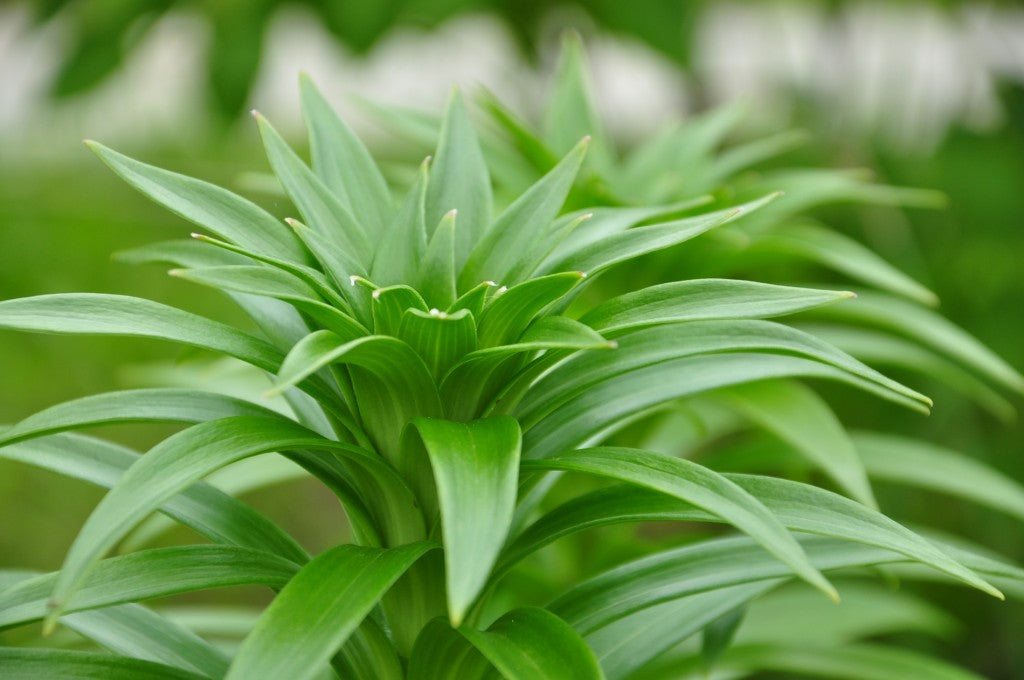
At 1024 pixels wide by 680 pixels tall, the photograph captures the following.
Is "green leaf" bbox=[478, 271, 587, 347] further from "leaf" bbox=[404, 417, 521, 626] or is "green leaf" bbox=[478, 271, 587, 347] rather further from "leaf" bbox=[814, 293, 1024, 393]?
"leaf" bbox=[814, 293, 1024, 393]

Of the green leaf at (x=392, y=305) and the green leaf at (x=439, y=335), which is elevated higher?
the green leaf at (x=392, y=305)

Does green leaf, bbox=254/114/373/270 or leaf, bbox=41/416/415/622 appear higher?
green leaf, bbox=254/114/373/270

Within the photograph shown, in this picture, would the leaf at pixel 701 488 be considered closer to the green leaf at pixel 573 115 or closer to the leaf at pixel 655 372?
the leaf at pixel 655 372

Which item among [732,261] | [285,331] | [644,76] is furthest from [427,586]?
[644,76]

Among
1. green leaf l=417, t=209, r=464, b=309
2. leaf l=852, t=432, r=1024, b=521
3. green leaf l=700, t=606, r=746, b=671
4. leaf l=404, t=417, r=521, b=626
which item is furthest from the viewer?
leaf l=852, t=432, r=1024, b=521

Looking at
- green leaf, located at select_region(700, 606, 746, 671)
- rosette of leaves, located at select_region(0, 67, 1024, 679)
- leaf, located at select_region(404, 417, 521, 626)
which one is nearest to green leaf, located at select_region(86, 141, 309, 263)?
rosette of leaves, located at select_region(0, 67, 1024, 679)

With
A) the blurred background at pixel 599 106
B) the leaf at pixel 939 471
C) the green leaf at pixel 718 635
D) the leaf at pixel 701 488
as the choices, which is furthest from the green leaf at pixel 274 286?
the blurred background at pixel 599 106
